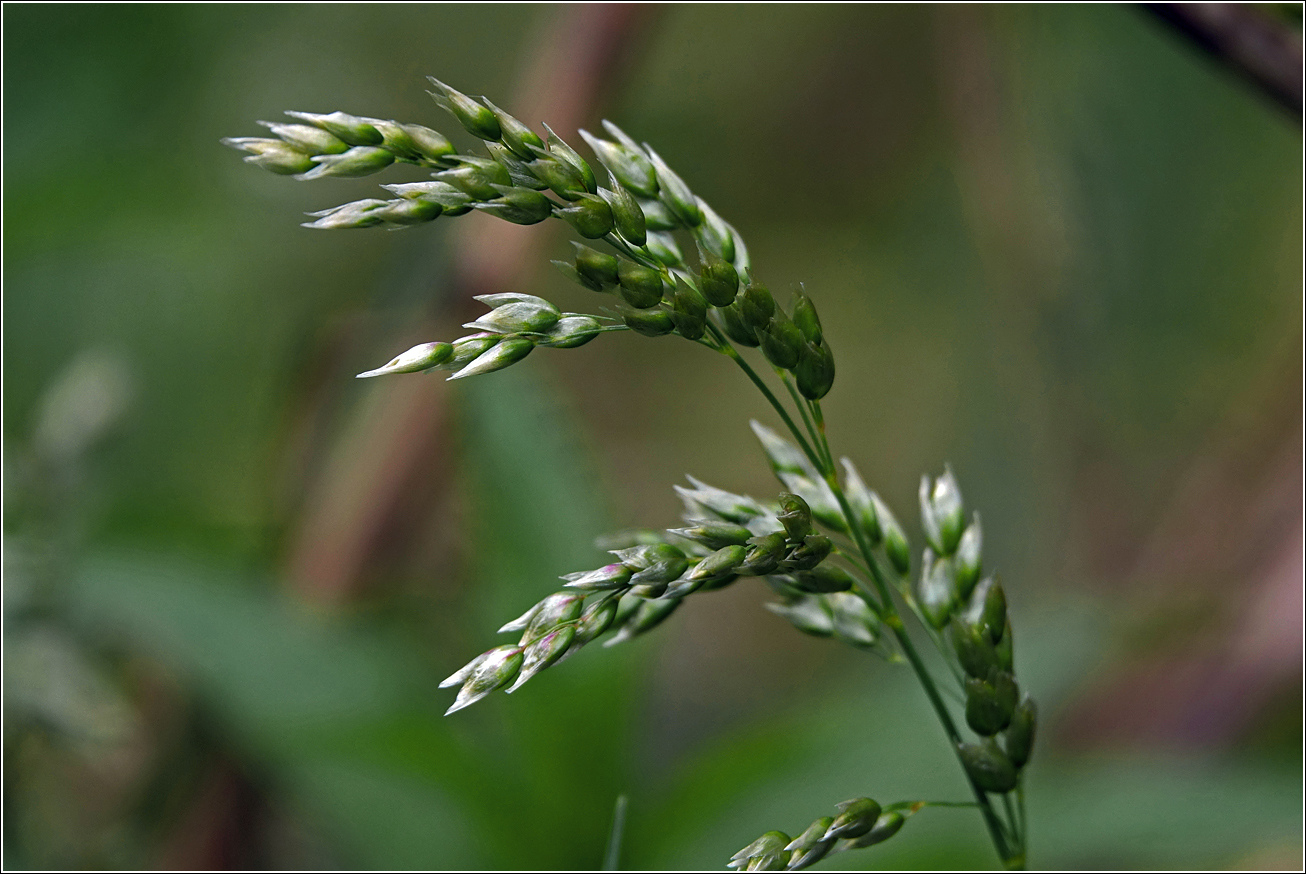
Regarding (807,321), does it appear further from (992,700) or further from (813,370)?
(992,700)

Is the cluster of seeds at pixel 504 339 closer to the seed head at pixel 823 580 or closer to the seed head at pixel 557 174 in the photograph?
the seed head at pixel 557 174

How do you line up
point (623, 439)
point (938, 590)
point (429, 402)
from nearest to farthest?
1. point (938, 590)
2. point (429, 402)
3. point (623, 439)

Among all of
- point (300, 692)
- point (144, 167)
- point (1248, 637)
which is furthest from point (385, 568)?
point (1248, 637)

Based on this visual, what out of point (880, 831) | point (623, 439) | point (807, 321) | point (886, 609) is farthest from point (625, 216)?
point (623, 439)

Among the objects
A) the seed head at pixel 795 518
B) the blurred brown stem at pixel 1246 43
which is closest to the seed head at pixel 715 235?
the seed head at pixel 795 518

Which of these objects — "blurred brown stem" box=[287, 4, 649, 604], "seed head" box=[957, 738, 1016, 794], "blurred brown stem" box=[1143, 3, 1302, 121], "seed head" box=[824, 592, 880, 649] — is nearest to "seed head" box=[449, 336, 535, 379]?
"seed head" box=[824, 592, 880, 649]

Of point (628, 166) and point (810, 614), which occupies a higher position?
point (628, 166)
